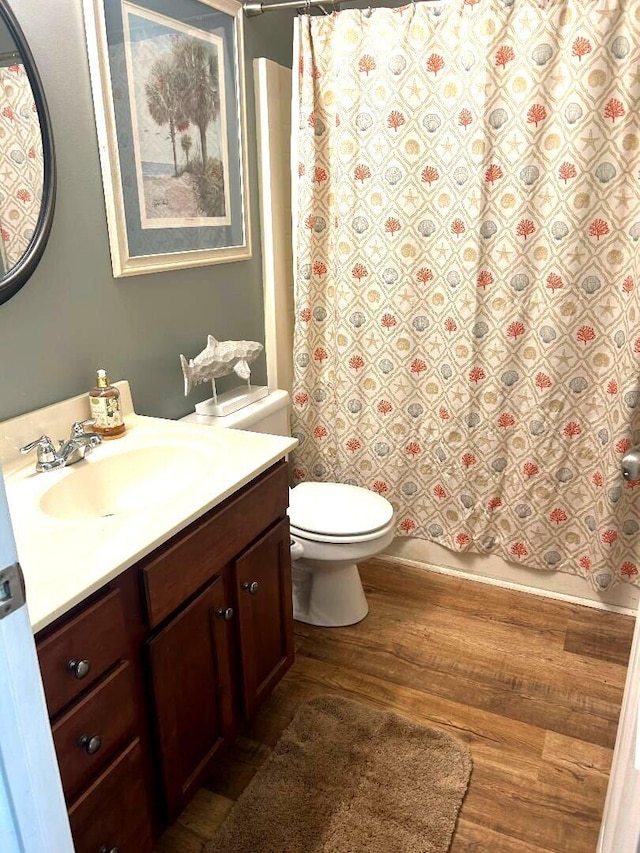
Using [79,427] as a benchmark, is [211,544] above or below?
below

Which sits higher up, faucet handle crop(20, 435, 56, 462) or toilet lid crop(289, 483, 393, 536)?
faucet handle crop(20, 435, 56, 462)

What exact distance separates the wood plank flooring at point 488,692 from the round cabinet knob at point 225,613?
19.4 inches

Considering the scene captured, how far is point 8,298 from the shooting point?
1.45 m

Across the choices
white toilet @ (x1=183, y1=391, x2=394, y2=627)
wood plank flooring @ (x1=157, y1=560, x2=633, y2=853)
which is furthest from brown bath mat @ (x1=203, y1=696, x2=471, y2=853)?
white toilet @ (x1=183, y1=391, x2=394, y2=627)

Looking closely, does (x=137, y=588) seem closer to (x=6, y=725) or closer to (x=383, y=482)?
(x=6, y=725)

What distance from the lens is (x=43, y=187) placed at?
1499 millimetres

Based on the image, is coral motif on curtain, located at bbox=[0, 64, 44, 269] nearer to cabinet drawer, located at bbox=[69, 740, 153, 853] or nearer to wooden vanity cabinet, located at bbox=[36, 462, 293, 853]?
wooden vanity cabinet, located at bbox=[36, 462, 293, 853]

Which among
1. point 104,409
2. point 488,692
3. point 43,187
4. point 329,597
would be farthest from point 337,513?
point 43,187

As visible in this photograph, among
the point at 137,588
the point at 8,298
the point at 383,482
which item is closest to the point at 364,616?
the point at 383,482

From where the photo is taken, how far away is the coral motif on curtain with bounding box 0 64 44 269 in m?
1.40

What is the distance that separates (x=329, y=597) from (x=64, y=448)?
3.59ft

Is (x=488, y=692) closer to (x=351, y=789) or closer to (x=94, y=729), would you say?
(x=351, y=789)

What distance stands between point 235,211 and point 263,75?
472mm

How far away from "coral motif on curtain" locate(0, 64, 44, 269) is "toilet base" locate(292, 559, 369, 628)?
1286mm
